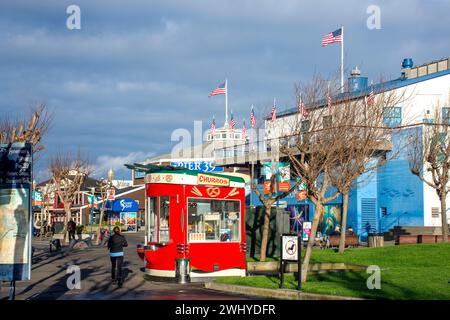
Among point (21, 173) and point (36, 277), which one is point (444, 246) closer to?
point (36, 277)

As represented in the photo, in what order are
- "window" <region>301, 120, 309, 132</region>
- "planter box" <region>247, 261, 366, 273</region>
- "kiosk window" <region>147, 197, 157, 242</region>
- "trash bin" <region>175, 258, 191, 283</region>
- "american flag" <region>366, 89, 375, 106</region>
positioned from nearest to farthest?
"trash bin" <region>175, 258, 191, 283</region>
"kiosk window" <region>147, 197, 157, 242</region>
"planter box" <region>247, 261, 366, 273</region>
"window" <region>301, 120, 309, 132</region>
"american flag" <region>366, 89, 375, 106</region>

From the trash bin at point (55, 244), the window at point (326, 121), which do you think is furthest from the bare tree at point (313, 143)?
the trash bin at point (55, 244)

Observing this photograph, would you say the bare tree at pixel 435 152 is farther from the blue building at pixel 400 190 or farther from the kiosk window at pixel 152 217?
the kiosk window at pixel 152 217

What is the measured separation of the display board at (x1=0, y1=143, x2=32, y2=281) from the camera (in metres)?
15.0

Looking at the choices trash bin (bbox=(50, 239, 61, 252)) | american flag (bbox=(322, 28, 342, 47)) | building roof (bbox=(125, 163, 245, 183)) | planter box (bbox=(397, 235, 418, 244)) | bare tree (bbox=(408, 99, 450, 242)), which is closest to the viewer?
building roof (bbox=(125, 163, 245, 183))

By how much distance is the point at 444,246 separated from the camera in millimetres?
29062

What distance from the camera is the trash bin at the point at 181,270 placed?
21953 mm

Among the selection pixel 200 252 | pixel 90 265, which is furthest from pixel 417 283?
pixel 90 265

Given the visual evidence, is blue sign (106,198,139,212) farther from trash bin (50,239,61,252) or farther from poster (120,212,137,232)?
trash bin (50,239,61,252)

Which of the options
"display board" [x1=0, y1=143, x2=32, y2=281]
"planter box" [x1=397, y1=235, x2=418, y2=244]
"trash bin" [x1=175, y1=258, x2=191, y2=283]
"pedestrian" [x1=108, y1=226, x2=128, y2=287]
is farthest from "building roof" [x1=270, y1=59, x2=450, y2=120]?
"display board" [x1=0, y1=143, x2=32, y2=281]

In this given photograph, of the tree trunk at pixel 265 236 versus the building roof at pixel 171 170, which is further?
the tree trunk at pixel 265 236

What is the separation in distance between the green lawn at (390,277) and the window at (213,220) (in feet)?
6.62

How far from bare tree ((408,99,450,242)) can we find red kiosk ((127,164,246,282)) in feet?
42.7
